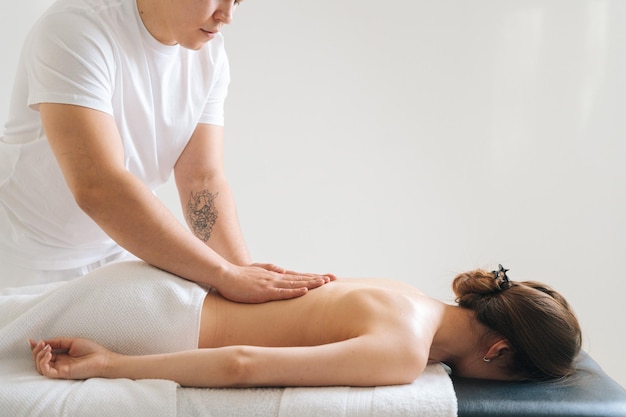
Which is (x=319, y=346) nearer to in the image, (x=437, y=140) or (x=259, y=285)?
(x=259, y=285)

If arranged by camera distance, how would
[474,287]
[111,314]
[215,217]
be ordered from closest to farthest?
[111,314], [474,287], [215,217]

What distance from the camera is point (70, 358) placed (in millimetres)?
1712

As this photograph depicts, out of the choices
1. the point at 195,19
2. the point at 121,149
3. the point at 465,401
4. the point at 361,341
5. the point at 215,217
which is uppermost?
the point at 195,19

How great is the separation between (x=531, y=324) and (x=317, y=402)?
1.88ft

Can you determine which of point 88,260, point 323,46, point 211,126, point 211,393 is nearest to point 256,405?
point 211,393

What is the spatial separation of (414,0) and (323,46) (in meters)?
0.42

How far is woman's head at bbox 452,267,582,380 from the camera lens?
1823 millimetres

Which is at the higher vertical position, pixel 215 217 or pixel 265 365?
pixel 215 217

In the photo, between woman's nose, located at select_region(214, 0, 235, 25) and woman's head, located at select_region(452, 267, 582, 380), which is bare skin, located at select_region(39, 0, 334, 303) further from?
woman's head, located at select_region(452, 267, 582, 380)

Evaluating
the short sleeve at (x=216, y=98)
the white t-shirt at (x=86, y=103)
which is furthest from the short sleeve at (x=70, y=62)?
the short sleeve at (x=216, y=98)

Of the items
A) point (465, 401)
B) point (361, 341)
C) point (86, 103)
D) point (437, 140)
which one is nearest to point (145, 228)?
point (86, 103)

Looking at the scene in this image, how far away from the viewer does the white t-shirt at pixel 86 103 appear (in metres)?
1.88

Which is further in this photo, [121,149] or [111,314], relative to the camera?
[121,149]

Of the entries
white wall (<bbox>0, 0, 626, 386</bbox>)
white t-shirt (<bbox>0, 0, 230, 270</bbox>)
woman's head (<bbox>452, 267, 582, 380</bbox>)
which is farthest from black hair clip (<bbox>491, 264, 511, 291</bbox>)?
white wall (<bbox>0, 0, 626, 386</bbox>)
